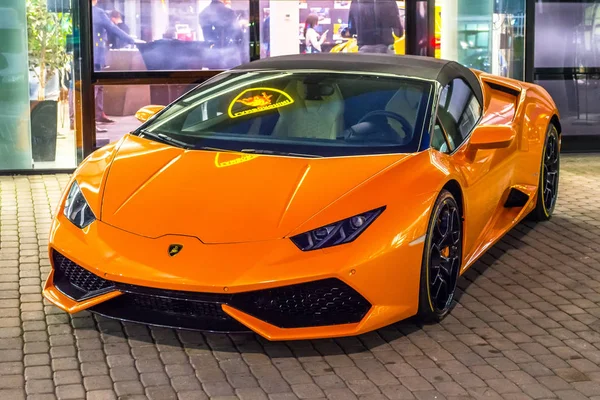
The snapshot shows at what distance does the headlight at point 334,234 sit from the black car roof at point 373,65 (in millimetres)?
1564

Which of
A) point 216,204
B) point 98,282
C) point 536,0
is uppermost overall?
point 536,0

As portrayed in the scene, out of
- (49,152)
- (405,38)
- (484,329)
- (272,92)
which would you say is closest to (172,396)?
(484,329)

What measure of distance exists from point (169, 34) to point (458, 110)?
17.2 ft

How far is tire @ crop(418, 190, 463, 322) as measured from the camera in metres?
5.26

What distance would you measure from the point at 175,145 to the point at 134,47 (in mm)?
5299

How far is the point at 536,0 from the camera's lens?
11836 millimetres

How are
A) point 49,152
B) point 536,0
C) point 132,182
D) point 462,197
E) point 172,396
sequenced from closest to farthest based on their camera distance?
point 172,396, point 132,182, point 462,197, point 49,152, point 536,0

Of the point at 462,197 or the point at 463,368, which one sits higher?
the point at 462,197

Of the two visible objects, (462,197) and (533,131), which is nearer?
(462,197)

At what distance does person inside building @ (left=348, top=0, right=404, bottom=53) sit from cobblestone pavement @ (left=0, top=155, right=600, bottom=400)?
5582 millimetres

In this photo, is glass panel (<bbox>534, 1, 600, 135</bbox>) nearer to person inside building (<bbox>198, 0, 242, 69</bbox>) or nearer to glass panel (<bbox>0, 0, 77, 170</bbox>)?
person inside building (<bbox>198, 0, 242, 69</bbox>)

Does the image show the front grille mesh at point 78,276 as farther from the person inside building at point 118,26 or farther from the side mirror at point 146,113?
the person inside building at point 118,26

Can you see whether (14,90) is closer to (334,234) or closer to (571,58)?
(571,58)

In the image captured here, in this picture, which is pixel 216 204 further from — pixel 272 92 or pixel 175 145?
pixel 272 92
